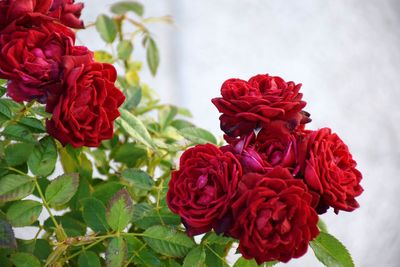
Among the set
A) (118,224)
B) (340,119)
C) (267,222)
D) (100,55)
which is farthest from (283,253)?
(340,119)

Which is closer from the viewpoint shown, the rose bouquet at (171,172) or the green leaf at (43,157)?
the rose bouquet at (171,172)

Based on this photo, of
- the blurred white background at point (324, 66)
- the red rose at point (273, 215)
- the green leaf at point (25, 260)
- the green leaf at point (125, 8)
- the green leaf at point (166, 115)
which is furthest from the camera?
the blurred white background at point (324, 66)

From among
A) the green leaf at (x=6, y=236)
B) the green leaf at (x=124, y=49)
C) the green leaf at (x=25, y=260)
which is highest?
the green leaf at (x=124, y=49)

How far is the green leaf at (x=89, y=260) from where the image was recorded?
0.49m

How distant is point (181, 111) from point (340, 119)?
399 millimetres

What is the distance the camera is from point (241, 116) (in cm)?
42

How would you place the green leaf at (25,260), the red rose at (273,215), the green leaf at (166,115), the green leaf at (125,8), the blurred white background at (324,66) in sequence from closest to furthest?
the red rose at (273,215), the green leaf at (25,260), the green leaf at (166,115), the green leaf at (125,8), the blurred white background at (324,66)

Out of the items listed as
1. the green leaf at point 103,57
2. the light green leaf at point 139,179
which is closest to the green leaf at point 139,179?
the light green leaf at point 139,179

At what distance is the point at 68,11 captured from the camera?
1.68ft

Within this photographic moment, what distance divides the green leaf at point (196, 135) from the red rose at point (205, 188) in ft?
0.43

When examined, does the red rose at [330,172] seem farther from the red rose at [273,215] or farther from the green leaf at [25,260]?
the green leaf at [25,260]

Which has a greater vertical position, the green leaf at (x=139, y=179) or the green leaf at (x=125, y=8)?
the green leaf at (x=125, y=8)

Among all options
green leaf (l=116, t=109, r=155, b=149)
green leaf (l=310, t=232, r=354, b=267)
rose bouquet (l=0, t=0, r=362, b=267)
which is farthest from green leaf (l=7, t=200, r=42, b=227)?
green leaf (l=310, t=232, r=354, b=267)

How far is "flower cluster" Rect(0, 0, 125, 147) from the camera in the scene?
0.45 metres
